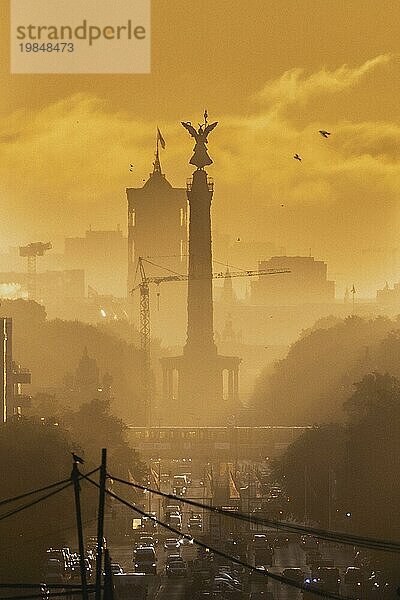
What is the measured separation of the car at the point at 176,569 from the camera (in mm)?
91125

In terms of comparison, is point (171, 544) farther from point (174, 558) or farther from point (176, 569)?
point (176, 569)

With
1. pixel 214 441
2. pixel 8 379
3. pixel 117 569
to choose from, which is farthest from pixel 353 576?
pixel 214 441

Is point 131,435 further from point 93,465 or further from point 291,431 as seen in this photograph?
point 93,465

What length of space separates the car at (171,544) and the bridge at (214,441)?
64881mm

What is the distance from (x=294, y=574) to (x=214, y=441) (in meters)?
96.1

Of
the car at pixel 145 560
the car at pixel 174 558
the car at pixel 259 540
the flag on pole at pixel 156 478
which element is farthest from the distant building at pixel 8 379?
the car at pixel 145 560

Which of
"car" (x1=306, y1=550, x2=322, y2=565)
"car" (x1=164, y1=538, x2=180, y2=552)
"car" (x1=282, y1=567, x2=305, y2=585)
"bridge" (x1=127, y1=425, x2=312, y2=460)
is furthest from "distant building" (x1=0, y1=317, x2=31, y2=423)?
"car" (x1=282, y1=567, x2=305, y2=585)

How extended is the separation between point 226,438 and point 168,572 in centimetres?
9224

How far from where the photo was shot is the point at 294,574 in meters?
89.2

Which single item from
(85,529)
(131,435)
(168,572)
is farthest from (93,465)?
(131,435)

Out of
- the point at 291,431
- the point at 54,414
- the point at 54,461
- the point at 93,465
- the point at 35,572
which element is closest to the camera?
the point at 35,572

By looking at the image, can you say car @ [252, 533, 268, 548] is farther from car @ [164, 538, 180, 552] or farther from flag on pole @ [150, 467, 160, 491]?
flag on pole @ [150, 467, 160, 491]

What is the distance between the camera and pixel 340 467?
120812 mm

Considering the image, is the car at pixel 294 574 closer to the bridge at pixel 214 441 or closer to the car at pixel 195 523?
the car at pixel 195 523
